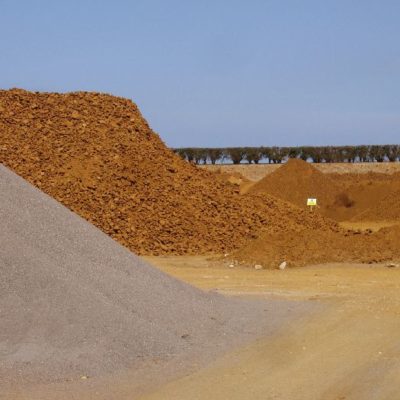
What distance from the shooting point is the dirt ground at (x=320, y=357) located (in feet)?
24.0

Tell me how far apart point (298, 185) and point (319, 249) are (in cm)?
1959

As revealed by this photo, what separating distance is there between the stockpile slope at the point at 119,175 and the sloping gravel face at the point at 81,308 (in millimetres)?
11265

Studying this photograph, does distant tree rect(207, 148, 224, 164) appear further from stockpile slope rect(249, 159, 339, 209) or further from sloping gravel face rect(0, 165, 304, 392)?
sloping gravel face rect(0, 165, 304, 392)

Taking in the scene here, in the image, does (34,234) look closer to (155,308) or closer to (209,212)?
(155,308)

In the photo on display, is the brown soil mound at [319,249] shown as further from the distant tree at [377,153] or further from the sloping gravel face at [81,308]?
the distant tree at [377,153]

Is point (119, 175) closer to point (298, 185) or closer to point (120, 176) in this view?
point (120, 176)

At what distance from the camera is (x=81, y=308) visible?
27.9ft

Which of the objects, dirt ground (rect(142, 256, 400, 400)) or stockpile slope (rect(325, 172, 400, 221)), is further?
→ stockpile slope (rect(325, 172, 400, 221))

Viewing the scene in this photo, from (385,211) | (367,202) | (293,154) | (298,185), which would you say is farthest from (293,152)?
(385,211)

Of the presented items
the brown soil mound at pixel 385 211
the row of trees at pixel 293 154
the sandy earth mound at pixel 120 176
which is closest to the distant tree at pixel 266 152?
the row of trees at pixel 293 154

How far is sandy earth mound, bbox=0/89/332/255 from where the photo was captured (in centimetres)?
2245

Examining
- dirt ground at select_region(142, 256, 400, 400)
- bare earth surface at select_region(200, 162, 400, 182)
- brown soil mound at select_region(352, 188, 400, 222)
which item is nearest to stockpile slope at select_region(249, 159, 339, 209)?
brown soil mound at select_region(352, 188, 400, 222)

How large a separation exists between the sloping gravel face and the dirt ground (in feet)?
1.75

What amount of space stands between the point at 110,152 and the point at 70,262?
16.3 m
